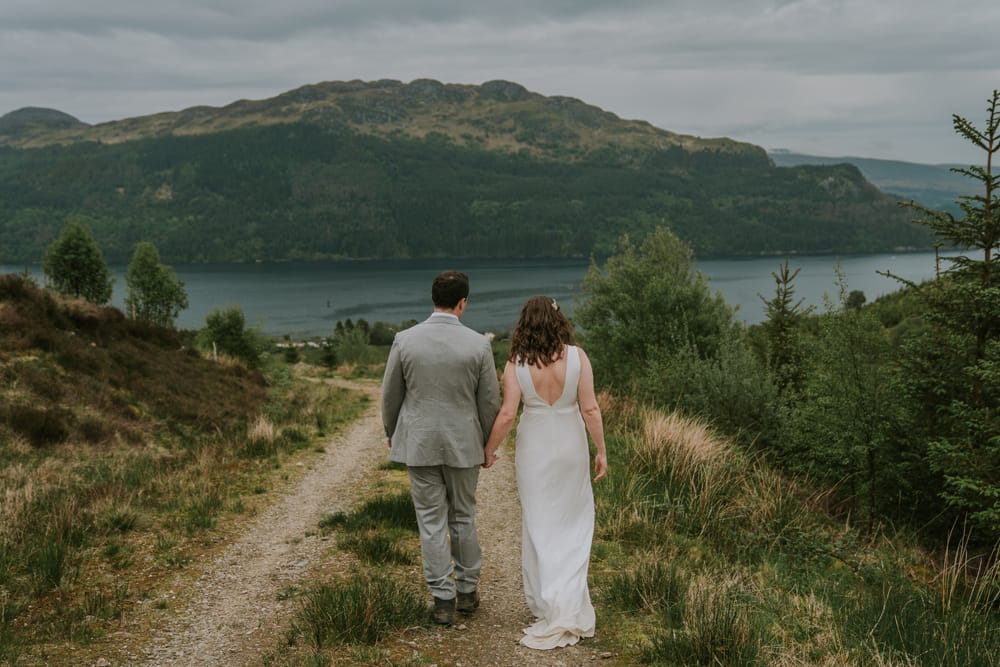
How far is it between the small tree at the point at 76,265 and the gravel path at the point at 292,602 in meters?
50.8

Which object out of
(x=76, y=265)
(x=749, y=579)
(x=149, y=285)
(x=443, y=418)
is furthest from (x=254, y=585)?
(x=149, y=285)

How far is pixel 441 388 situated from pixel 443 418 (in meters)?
0.20

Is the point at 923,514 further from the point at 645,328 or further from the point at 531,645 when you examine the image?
the point at 645,328

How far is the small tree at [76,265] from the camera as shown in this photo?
4994 cm

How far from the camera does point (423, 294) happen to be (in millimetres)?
138250

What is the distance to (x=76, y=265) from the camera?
50.5m

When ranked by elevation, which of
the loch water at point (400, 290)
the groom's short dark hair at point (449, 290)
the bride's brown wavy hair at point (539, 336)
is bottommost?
the loch water at point (400, 290)

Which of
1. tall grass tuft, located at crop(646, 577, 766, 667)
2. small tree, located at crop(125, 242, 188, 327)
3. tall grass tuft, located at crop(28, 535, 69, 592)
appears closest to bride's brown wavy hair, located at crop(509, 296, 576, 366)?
tall grass tuft, located at crop(646, 577, 766, 667)

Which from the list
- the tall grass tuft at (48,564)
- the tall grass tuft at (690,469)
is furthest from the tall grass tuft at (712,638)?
the tall grass tuft at (48,564)

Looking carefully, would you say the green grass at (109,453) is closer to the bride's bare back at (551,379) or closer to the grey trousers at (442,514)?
the grey trousers at (442,514)

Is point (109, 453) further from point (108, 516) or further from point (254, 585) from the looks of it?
point (254, 585)

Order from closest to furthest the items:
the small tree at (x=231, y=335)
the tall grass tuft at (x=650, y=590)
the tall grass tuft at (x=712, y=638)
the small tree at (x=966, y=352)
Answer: the tall grass tuft at (x=712, y=638) < the tall grass tuft at (x=650, y=590) < the small tree at (x=966, y=352) < the small tree at (x=231, y=335)

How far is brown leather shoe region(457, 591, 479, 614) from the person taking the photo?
15.6 feet

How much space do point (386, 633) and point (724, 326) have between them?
642 inches
